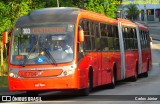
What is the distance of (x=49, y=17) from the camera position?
18391mm

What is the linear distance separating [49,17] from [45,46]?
1.16 metres

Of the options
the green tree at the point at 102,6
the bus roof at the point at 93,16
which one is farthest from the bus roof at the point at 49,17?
the green tree at the point at 102,6

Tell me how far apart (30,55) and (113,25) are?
790 centimetres

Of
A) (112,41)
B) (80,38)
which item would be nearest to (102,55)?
(112,41)

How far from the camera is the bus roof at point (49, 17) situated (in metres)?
18.3

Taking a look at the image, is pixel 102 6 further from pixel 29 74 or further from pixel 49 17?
pixel 29 74

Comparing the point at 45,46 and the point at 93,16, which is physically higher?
the point at 93,16

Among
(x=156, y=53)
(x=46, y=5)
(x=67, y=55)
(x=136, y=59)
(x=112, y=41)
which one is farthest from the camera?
(x=156, y=53)

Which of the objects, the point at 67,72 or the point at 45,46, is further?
the point at 45,46

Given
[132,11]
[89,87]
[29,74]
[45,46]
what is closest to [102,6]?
[89,87]

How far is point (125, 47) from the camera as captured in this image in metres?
27.5

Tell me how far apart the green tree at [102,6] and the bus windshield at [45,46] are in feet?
104

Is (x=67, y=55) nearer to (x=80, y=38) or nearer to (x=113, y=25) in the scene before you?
(x=80, y=38)

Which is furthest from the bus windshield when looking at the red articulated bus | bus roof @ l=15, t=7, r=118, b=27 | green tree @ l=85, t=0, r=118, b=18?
green tree @ l=85, t=0, r=118, b=18
